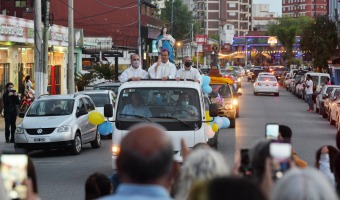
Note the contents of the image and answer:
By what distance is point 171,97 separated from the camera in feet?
57.8

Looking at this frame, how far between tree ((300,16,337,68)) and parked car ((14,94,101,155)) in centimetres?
4819

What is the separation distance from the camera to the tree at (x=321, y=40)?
71.6 m

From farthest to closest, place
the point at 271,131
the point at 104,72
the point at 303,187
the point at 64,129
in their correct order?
the point at 104,72
the point at 64,129
the point at 271,131
the point at 303,187

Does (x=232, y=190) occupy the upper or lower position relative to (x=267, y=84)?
A: upper

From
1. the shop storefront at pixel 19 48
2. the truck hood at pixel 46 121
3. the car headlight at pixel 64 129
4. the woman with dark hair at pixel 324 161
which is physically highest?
the shop storefront at pixel 19 48

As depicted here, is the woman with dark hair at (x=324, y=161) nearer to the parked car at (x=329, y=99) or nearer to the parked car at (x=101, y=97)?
the parked car at (x=101, y=97)

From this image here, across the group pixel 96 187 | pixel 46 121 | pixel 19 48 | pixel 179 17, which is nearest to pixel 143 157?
pixel 96 187

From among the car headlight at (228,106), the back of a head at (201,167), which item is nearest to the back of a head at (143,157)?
the back of a head at (201,167)

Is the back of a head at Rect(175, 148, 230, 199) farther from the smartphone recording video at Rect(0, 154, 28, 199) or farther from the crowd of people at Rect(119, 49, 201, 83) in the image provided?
the crowd of people at Rect(119, 49, 201, 83)

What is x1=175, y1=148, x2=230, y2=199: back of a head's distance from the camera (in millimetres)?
5520

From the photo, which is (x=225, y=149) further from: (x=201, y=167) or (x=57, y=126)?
(x=201, y=167)

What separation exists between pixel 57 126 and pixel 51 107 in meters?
1.34

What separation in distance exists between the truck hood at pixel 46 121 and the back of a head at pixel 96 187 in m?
15.8

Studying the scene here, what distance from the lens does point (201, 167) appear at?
220 inches
